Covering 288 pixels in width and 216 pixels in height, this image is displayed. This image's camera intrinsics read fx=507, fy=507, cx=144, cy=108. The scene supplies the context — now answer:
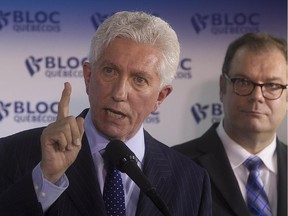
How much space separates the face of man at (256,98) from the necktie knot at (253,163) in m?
0.12

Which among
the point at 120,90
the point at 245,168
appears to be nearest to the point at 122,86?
the point at 120,90

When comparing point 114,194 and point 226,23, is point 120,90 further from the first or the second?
point 226,23

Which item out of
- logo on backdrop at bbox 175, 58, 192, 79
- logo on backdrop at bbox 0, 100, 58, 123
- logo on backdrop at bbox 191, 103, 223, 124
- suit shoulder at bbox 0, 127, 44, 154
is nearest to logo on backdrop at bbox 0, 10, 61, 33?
logo on backdrop at bbox 0, 100, 58, 123

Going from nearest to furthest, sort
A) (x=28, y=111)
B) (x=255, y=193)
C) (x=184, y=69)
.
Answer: (x=255, y=193) → (x=28, y=111) → (x=184, y=69)

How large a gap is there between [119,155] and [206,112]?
4.13 feet

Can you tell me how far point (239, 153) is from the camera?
2336mm

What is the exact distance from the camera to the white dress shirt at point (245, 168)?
2.32 m

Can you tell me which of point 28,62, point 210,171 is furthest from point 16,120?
point 210,171

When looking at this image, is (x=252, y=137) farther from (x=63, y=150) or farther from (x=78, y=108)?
(x=63, y=150)

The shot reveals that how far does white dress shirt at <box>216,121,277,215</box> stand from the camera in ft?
7.60

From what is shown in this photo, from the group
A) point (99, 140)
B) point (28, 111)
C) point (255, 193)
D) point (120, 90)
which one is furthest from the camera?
point (28, 111)

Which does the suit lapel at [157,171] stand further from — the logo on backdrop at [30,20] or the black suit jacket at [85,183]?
the logo on backdrop at [30,20]

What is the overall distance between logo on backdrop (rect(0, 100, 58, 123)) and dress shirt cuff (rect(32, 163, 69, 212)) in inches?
41.6

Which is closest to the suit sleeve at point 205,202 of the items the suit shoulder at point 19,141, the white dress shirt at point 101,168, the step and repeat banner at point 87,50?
the white dress shirt at point 101,168
